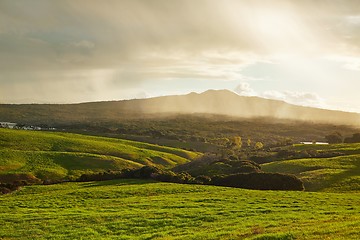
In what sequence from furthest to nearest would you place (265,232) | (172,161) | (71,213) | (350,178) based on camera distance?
1. (172,161)
2. (350,178)
3. (71,213)
4. (265,232)

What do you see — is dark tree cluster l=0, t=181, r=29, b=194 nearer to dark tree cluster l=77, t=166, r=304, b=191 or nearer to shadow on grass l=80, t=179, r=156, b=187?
shadow on grass l=80, t=179, r=156, b=187

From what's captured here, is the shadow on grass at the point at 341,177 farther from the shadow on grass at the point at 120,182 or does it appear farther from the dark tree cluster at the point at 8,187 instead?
the dark tree cluster at the point at 8,187

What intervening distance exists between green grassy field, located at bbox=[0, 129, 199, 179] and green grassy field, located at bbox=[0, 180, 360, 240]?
38335 mm

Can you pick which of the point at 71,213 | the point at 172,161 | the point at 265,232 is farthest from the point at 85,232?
the point at 172,161

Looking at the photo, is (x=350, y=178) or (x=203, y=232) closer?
(x=203, y=232)

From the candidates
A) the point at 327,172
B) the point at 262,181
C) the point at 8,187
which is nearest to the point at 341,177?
the point at 327,172

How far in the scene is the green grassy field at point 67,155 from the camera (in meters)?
97.6

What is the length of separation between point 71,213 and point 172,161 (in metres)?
93.1

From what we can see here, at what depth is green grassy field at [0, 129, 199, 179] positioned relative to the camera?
3841 inches

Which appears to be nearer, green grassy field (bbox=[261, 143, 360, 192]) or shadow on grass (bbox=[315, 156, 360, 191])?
green grassy field (bbox=[261, 143, 360, 192])

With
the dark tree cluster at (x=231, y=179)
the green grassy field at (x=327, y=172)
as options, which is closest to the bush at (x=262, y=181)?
the dark tree cluster at (x=231, y=179)

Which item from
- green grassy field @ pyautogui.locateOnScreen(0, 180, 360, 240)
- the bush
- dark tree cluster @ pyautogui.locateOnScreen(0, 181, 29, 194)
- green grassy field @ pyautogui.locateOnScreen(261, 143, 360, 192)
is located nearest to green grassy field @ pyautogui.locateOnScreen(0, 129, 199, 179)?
dark tree cluster @ pyautogui.locateOnScreen(0, 181, 29, 194)

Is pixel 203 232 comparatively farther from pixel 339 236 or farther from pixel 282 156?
pixel 282 156

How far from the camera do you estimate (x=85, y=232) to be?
117 feet
